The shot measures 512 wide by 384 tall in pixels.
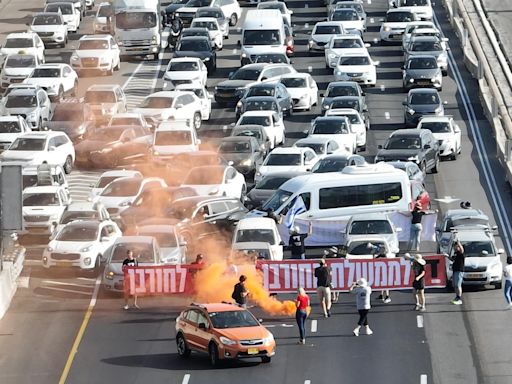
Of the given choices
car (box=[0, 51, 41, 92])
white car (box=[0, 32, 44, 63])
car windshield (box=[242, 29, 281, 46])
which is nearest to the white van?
car windshield (box=[242, 29, 281, 46])

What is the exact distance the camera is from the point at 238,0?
97.4 m

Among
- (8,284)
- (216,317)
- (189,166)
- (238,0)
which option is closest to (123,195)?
(189,166)

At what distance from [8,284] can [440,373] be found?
1313cm

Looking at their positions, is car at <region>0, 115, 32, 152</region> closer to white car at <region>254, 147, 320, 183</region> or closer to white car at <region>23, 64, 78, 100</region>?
white car at <region>23, 64, 78, 100</region>

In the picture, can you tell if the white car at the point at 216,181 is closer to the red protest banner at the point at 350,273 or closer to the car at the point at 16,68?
the red protest banner at the point at 350,273

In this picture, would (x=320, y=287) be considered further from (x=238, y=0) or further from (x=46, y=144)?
(x=238, y=0)

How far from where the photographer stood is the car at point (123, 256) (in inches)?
1876

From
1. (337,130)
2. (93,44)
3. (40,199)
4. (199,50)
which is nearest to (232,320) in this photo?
(40,199)

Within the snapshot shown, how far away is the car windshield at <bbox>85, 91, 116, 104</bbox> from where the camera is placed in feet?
230

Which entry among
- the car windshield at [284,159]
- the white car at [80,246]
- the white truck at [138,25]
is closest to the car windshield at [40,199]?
the white car at [80,246]

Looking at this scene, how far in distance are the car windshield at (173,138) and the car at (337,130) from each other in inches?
175

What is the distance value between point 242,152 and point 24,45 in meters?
20.7

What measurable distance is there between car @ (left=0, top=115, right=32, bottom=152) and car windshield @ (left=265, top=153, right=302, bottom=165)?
9994mm

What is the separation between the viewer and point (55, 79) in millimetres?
73688
